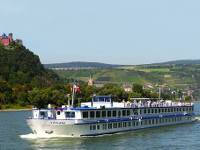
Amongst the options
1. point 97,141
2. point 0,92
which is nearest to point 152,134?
point 97,141

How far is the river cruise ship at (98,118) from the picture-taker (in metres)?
61.2

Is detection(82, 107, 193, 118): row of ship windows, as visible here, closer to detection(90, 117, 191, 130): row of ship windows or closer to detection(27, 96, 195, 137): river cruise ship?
detection(27, 96, 195, 137): river cruise ship

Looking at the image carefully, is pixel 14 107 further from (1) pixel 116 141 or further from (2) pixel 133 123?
(1) pixel 116 141

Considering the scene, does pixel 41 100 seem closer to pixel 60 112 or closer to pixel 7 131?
pixel 7 131

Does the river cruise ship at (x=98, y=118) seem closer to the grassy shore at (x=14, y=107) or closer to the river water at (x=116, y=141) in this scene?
the river water at (x=116, y=141)

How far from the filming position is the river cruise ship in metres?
61.2

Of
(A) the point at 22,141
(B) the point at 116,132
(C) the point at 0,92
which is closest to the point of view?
(A) the point at 22,141

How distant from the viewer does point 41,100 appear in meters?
150

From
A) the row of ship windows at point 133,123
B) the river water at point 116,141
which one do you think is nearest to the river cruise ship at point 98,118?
the row of ship windows at point 133,123

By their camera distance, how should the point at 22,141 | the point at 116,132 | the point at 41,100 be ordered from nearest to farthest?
the point at 22,141 → the point at 116,132 → the point at 41,100

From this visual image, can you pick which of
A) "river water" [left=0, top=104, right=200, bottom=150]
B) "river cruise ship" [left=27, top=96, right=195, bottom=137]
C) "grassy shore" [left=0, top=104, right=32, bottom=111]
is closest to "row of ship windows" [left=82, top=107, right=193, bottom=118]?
"river cruise ship" [left=27, top=96, right=195, bottom=137]

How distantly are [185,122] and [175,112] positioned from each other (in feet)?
10.9

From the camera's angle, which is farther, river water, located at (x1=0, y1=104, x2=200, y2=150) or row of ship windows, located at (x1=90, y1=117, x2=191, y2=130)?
row of ship windows, located at (x1=90, y1=117, x2=191, y2=130)

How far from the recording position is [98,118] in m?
65.5
